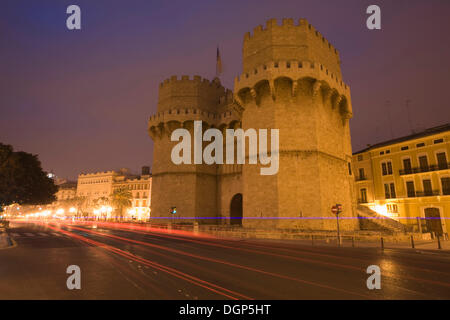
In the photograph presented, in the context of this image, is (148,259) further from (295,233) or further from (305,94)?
(305,94)

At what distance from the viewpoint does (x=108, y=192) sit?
257 feet

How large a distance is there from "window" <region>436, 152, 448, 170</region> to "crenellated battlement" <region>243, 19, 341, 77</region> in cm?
1573

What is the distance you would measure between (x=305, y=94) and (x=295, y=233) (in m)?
12.2

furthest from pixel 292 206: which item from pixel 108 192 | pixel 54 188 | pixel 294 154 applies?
pixel 108 192

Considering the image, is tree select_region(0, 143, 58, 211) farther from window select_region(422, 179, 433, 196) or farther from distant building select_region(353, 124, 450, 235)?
window select_region(422, 179, 433, 196)

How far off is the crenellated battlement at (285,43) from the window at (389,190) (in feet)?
55.8

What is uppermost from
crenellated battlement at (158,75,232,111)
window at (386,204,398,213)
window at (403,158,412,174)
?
crenellated battlement at (158,75,232,111)

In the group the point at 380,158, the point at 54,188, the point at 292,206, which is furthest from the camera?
the point at 54,188

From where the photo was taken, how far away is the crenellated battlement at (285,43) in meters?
22.2

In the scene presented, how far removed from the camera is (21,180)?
81.4 feet

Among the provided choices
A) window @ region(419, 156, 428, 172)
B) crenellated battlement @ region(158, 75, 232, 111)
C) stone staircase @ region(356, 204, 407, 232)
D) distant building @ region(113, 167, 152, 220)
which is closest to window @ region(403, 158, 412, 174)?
window @ region(419, 156, 428, 172)

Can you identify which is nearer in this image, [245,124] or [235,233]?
[235,233]

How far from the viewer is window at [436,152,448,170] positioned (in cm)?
2509

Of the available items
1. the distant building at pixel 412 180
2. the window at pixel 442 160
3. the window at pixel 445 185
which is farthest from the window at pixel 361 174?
the window at pixel 445 185
